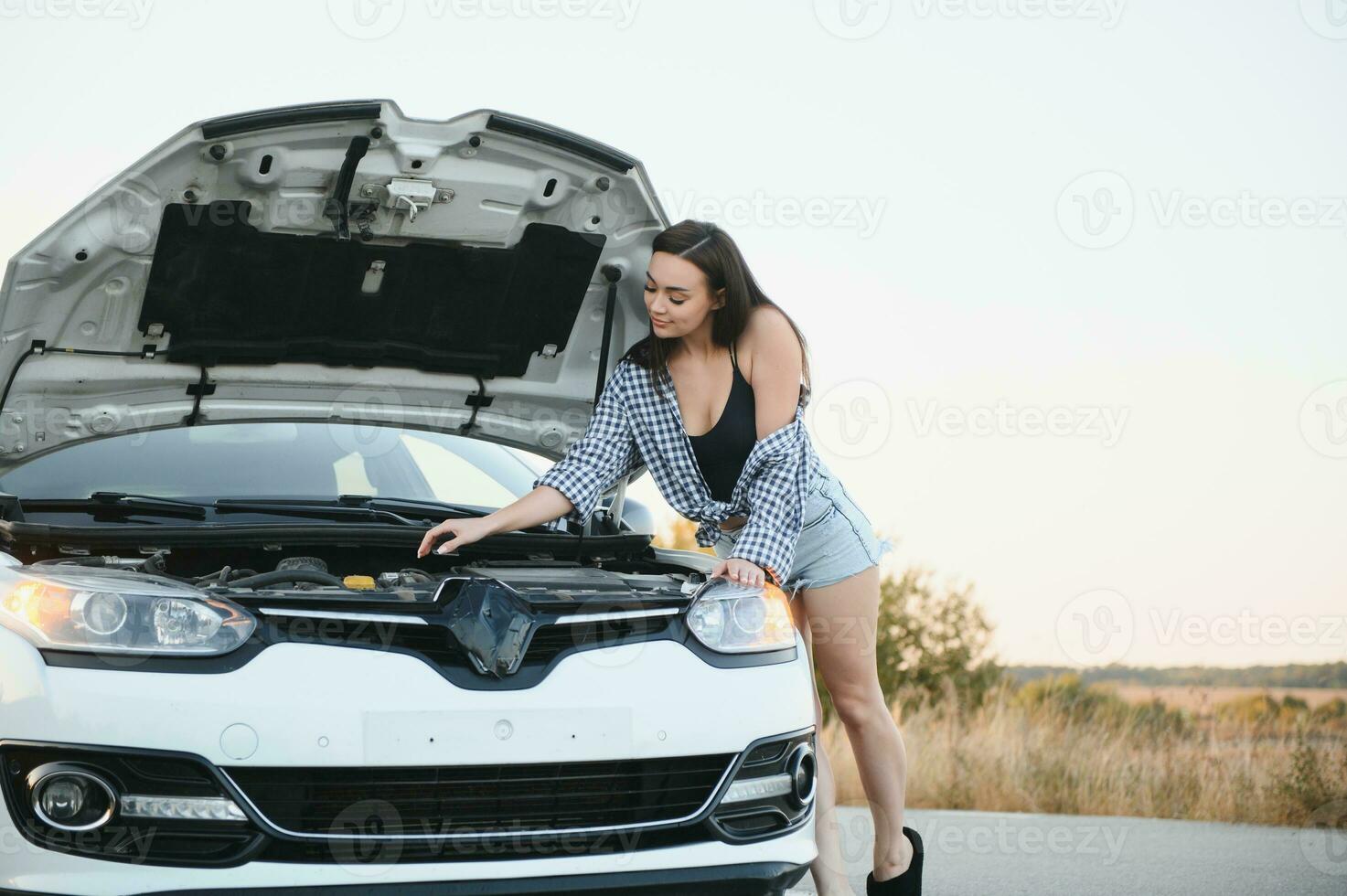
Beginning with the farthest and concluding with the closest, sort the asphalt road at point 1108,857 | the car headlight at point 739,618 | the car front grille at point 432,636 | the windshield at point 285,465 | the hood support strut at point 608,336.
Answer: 1. the asphalt road at point 1108,857
2. the hood support strut at point 608,336
3. the windshield at point 285,465
4. the car headlight at point 739,618
5. the car front grille at point 432,636

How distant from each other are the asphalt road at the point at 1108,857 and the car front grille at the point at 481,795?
2.10 metres

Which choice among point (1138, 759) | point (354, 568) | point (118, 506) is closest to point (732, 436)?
point (354, 568)

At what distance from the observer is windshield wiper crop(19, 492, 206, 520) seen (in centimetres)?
365

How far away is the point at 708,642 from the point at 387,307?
177 centimetres

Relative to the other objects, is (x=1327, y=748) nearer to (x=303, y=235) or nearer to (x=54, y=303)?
(x=303, y=235)

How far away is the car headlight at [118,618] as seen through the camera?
2.72 meters

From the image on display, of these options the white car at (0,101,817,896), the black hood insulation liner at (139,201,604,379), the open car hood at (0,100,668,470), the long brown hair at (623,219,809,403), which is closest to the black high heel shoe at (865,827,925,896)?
the white car at (0,101,817,896)

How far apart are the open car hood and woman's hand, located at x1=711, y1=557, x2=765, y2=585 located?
123cm

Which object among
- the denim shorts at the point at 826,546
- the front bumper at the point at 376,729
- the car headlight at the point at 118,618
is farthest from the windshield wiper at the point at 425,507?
the car headlight at the point at 118,618

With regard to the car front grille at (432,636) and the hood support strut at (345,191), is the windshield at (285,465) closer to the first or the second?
the hood support strut at (345,191)

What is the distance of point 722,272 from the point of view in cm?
379

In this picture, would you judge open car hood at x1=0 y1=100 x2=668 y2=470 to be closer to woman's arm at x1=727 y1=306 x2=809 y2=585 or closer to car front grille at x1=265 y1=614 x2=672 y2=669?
woman's arm at x1=727 y1=306 x2=809 y2=585

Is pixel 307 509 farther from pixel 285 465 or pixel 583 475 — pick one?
pixel 583 475

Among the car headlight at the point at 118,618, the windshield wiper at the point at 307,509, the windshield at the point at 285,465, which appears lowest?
the car headlight at the point at 118,618
